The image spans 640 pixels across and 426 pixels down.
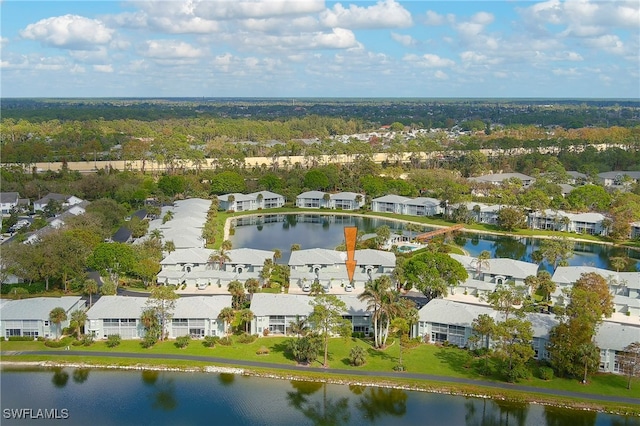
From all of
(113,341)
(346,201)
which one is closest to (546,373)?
(113,341)

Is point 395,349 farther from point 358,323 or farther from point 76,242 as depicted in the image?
point 76,242

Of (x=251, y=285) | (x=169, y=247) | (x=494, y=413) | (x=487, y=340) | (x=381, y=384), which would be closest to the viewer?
(x=494, y=413)

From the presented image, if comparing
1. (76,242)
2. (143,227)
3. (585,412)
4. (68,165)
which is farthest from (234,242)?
(68,165)

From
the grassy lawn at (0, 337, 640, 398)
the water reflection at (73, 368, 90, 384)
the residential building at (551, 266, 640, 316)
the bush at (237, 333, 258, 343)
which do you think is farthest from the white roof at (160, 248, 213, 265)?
the residential building at (551, 266, 640, 316)

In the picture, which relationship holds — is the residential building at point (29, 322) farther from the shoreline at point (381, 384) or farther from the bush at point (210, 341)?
the bush at point (210, 341)

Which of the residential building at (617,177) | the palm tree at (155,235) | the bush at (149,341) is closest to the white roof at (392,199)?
the palm tree at (155,235)

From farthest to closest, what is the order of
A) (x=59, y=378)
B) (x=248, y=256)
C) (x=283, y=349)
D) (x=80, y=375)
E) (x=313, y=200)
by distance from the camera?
(x=313, y=200)
(x=248, y=256)
(x=283, y=349)
(x=80, y=375)
(x=59, y=378)

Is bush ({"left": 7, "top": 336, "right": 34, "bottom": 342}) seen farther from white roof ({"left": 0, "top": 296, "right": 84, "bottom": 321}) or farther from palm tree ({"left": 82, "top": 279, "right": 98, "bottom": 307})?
palm tree ({"left": 82, "top": 279, "right": 98, "bottom": 307})

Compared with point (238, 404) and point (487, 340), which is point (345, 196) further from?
point (238, 404)
